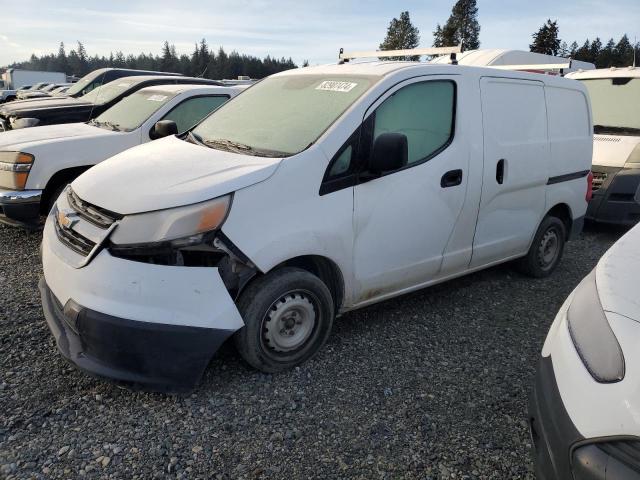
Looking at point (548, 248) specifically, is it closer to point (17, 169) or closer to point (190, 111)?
point (190, 111)

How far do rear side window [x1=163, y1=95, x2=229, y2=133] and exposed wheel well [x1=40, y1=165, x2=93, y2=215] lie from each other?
1357 millimetres

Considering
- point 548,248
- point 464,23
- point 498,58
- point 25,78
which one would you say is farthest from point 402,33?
point 548,248

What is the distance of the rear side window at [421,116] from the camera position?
3.32 metres

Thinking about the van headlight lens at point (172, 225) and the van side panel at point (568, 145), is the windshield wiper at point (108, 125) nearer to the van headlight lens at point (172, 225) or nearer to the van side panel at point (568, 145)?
the van headlight lens at point (172, 225)

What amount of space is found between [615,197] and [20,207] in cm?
666

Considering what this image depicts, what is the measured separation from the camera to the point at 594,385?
1.71 meters

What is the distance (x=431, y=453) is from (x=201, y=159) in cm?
205

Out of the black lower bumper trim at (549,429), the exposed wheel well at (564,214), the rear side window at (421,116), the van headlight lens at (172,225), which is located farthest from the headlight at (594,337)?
the exposed wheel well at (564,214)

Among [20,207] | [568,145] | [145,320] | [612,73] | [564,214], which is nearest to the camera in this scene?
[145,320]

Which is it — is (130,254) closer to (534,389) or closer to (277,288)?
(277,288)

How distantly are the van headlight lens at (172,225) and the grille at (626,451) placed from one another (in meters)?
1.87

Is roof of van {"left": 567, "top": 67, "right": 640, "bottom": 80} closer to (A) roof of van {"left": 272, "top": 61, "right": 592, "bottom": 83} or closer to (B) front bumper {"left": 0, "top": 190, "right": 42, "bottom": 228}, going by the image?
(A) roof of van {"left": 272, "top": 61, "right": 592, "bottom": 83}

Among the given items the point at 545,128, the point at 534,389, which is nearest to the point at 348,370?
the point at 534,389

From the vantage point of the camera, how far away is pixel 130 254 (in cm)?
258
